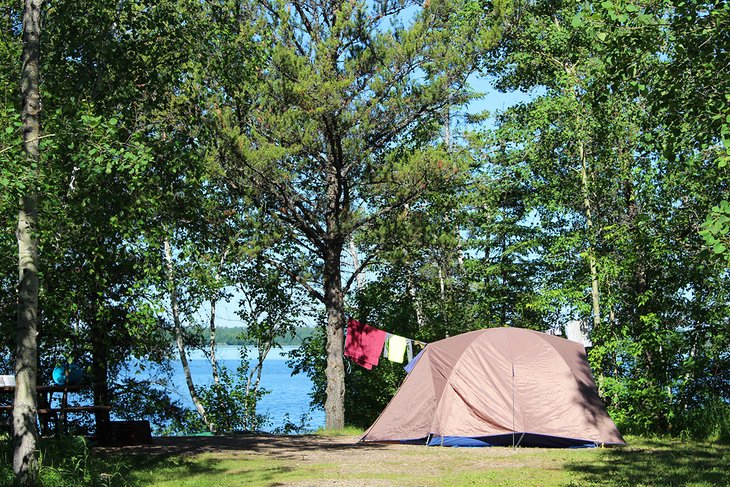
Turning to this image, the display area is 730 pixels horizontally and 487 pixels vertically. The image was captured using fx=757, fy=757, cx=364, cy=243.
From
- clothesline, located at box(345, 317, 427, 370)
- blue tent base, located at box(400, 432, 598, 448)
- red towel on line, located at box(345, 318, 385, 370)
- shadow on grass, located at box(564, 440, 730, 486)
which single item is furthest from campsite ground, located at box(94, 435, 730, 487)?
red towel on line, located at box(345, 318, 385, 370)

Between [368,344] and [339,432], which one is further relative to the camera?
[368,344]

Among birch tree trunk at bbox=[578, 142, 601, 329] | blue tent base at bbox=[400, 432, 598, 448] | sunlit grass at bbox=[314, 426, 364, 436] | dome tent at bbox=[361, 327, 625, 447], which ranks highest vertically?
birch tree trunk at bbox=[578, 142, 601, 329]

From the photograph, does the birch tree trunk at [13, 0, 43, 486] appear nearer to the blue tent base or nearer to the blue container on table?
the blue container on table

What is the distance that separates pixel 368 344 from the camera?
16078 millimetres

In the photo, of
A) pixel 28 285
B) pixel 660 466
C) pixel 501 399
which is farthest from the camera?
pixel 501 399

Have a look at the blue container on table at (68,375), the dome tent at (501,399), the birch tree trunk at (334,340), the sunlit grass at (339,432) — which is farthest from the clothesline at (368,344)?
the blue container on table at (68,375)

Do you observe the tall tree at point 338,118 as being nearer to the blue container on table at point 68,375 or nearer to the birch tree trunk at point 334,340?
the birch tree trunk at point 334,340

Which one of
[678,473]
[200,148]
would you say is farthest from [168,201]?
[678,473]

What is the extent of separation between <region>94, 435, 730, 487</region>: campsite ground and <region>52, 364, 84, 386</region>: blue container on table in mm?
1164

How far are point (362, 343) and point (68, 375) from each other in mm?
6566

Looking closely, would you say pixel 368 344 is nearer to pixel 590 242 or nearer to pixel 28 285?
pixel 590 242

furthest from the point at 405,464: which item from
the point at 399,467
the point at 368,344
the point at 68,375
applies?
the point at 368,344

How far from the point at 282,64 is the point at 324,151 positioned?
6.45 ft

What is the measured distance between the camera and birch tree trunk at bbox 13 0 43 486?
23.9 ft
